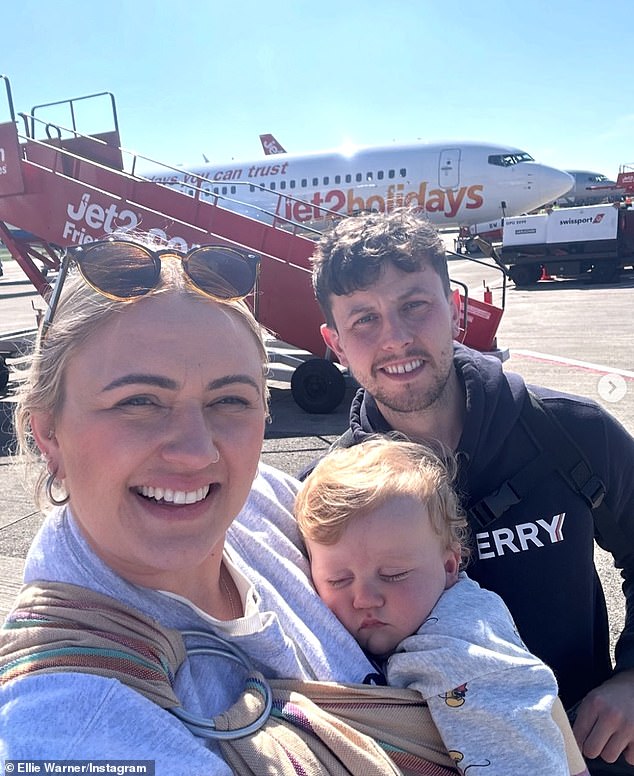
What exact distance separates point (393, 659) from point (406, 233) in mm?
1381

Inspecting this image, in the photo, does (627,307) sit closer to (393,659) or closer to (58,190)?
(58,190)

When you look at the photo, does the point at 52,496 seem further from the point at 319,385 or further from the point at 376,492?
the point at 319,385

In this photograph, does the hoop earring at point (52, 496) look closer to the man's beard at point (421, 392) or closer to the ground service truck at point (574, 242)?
the man's beard at point (421, 392)

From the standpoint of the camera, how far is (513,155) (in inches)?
1101

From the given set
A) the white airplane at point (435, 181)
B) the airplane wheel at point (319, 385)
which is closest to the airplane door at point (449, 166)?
the white airplane at point (435, 181)

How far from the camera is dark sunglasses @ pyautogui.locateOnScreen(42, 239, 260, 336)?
1327mm

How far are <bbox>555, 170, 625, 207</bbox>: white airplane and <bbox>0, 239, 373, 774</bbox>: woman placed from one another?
183 ft

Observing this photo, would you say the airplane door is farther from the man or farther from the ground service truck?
the man

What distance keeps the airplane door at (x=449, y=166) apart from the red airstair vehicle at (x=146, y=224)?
20668 mm

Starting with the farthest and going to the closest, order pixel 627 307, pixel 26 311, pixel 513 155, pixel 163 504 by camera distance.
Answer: pixel 513 155 < pixel 26 311 < pixel 627 307 < pixel 163 504

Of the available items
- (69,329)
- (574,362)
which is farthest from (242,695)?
(574,362)

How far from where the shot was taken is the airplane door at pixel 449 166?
27.3 m

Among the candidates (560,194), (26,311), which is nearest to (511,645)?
(26,311)

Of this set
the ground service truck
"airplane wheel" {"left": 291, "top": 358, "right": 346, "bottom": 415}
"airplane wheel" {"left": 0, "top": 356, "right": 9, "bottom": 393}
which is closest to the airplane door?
the ground service truck
